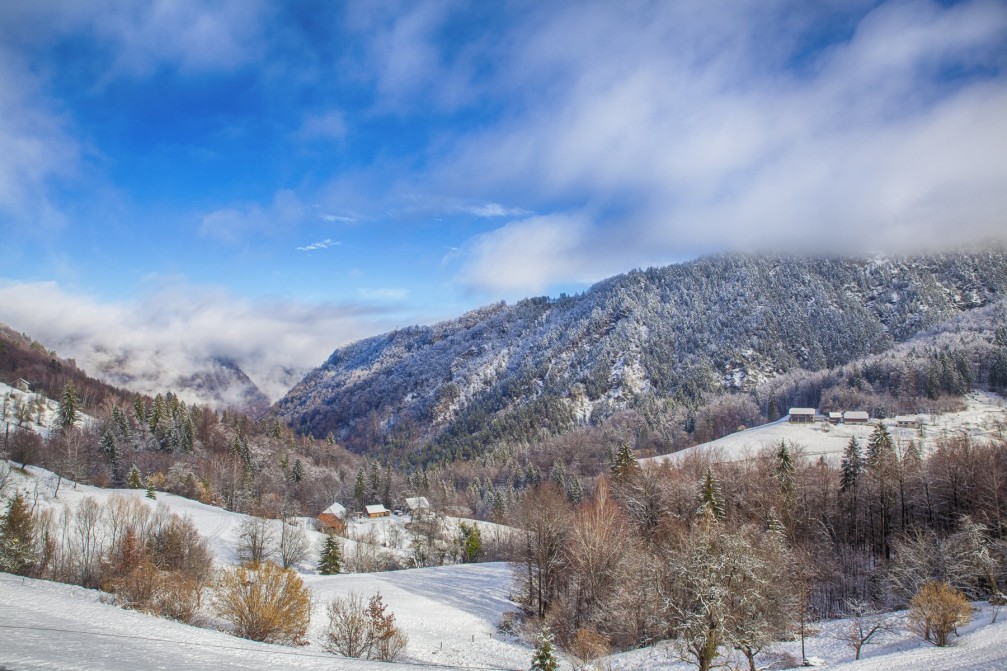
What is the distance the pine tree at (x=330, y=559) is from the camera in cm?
6875

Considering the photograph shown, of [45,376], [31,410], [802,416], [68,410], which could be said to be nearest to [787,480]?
[802,416]

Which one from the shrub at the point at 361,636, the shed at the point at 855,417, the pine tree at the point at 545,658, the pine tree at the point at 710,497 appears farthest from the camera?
the shed at the point at 855,417

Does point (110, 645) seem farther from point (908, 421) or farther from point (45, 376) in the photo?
point (45, 376)

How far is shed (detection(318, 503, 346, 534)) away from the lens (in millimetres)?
96688

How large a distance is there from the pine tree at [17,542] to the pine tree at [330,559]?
3191 cm

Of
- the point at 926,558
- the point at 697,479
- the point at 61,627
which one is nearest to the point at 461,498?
the point at 697,479

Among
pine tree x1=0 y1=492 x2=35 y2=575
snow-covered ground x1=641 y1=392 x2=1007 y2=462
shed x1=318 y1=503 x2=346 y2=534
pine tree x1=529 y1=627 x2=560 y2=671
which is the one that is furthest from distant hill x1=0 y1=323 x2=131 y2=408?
pine tree x1=529 y1=627 x2=560 y2=671

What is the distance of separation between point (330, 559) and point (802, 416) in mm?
157093

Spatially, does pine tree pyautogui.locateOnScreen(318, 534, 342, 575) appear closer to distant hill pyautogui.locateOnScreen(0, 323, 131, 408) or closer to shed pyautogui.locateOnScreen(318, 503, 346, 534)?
shed pyautogui.locateOnScreen(318, 503, 346, 534)

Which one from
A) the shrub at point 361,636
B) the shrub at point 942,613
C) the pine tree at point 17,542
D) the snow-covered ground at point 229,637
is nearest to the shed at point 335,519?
the snow-covered ground at point 229,637

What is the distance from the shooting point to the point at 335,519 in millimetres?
100312

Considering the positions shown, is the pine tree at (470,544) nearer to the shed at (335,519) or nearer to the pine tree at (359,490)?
the shed at (335,519)

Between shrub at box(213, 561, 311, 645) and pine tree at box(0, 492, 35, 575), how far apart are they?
2288cm

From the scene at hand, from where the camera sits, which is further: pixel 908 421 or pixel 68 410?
pixel 908 421
